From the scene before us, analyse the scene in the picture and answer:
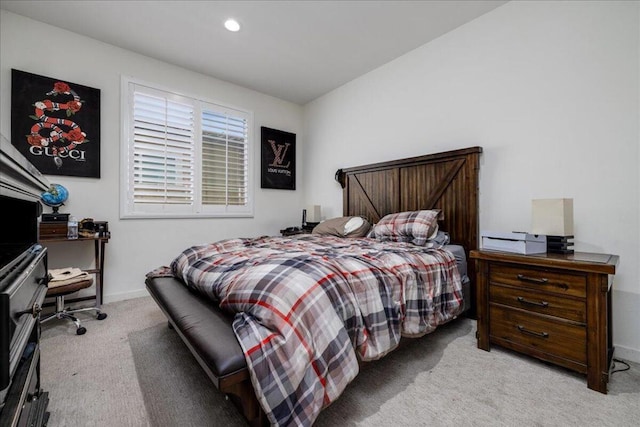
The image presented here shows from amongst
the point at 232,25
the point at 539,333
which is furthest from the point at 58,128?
the point at 539,333

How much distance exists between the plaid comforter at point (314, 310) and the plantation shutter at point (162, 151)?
170 centimetres

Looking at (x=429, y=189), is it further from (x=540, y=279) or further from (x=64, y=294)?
(x=64, y=294)

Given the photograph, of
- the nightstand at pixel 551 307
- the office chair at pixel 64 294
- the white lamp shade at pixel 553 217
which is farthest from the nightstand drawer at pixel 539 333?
the office chair at pixel 64 294

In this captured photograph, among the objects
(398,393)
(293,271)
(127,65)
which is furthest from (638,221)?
(127,65)

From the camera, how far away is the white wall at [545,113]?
6.09 ft

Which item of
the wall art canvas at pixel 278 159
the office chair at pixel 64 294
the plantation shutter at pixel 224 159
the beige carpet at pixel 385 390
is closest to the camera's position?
the beige carpet at pixel 385 390

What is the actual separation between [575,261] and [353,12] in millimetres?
2573

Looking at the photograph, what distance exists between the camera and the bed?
1010 mm

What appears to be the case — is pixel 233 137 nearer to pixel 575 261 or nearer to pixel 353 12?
pixel 353 12

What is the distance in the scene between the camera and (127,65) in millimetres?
3078

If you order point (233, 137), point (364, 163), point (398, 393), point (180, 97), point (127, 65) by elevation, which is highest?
point (127, 65)

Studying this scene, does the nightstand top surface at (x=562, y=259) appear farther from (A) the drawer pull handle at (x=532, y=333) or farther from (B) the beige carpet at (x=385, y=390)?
(B) the beige carpet at (x=385, y=390)

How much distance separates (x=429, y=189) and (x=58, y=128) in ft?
12.1

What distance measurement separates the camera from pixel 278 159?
4348 mm
